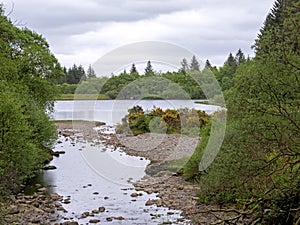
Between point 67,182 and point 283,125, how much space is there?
1058 cm

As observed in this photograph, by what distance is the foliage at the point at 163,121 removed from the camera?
77.0ft

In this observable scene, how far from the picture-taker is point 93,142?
91.0ft

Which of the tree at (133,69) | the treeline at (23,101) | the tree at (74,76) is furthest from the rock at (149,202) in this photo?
the tree at (74,76)

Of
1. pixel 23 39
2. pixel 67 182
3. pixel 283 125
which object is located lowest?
pixel 67 182

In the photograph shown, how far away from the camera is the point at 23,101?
52.2ft

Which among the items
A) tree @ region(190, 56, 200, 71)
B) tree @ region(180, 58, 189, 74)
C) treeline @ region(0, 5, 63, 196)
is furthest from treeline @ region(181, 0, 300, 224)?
treeline @ region(0, 5, 63, 196)

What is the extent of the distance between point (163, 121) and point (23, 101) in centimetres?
1235

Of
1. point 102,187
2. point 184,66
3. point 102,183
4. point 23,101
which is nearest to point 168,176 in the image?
point 102,183

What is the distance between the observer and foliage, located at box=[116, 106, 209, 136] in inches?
924

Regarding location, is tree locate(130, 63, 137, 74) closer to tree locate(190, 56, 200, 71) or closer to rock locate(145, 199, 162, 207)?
tree locate(190, 56, 200, 71)

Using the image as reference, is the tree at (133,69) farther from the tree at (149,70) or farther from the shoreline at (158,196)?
the shoreline at (158,196)

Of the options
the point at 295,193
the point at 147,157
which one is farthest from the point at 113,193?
the point at 295,193

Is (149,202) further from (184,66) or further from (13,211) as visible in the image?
(184,66)

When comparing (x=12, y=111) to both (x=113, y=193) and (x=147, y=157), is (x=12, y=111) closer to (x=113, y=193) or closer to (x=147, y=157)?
(x=113, y=193)
